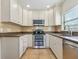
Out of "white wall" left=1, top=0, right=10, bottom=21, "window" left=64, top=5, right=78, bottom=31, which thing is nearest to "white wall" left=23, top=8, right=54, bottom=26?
"window" left=64, top=5, right=78, bottom=31

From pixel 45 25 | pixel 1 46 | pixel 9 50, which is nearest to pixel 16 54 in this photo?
pixel 9 50

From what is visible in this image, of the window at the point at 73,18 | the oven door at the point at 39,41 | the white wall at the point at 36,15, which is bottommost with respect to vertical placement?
the oven door at the point at 39,41

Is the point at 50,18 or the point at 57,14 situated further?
the point at 50,18

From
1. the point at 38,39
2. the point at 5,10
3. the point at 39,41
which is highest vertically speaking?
the point at 5,10

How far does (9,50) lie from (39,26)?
13.9 feet

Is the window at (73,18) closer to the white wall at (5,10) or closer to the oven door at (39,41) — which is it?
the white wall at (5,10)

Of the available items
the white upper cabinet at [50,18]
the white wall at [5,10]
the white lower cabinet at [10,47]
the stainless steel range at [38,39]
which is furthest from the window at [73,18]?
the stainless steel range at [38,39]

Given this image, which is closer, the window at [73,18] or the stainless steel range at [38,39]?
the window at [73,18]

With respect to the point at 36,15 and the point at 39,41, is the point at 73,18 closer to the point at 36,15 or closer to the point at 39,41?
the point at 39,41

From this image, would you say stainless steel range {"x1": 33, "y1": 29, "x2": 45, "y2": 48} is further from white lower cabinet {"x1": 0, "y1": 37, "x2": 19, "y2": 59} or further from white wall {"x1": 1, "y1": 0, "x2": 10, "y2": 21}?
white wall {"x1": 1, "y1": 0, "x2": 10, "y2": 21}

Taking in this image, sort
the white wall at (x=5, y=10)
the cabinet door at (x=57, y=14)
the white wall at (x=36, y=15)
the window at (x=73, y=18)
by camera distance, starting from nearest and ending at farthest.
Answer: the white wall at (x=5, y=10) → the window at (x=73, y=18) → the cabinet door at (x=57, y=14) → the white wall at (x=36, y=15)

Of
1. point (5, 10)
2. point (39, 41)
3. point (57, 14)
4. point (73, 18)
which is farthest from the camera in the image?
point (39, 41)

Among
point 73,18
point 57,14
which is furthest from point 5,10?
point 57,14

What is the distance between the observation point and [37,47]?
755 cm
